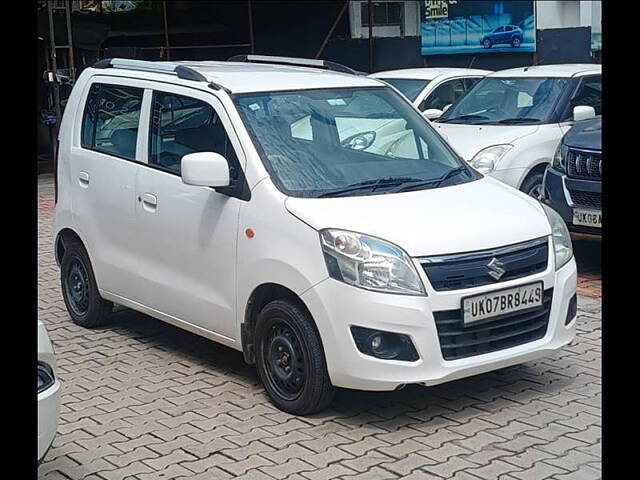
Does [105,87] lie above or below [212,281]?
above

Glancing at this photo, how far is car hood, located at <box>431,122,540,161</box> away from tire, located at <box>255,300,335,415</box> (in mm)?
Answer: 4721

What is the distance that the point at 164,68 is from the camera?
6.77 metres

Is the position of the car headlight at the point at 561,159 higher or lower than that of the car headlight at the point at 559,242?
higher

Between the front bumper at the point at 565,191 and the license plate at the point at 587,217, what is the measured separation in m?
0.04

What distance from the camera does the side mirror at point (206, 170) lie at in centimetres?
569

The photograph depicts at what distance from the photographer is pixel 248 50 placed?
1997 cm

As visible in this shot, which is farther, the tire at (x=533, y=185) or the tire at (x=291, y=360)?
the tire at (x=533, y=185)

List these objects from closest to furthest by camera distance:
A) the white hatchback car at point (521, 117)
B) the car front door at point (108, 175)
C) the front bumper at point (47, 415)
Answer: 1. the front bumper at point (47, 415)
2. the car front door at point (108, 175)
3. the white hatchback car at point (521, 117)

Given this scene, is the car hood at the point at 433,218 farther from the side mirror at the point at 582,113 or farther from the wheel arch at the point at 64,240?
the side mirror at the point at 582,113

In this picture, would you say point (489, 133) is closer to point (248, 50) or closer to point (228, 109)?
point (228, 109)

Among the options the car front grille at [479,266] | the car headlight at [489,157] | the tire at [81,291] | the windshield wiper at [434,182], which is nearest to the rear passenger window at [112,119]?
the tire at [81,291]

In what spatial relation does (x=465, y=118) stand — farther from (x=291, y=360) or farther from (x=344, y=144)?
(x=291, y=360)
